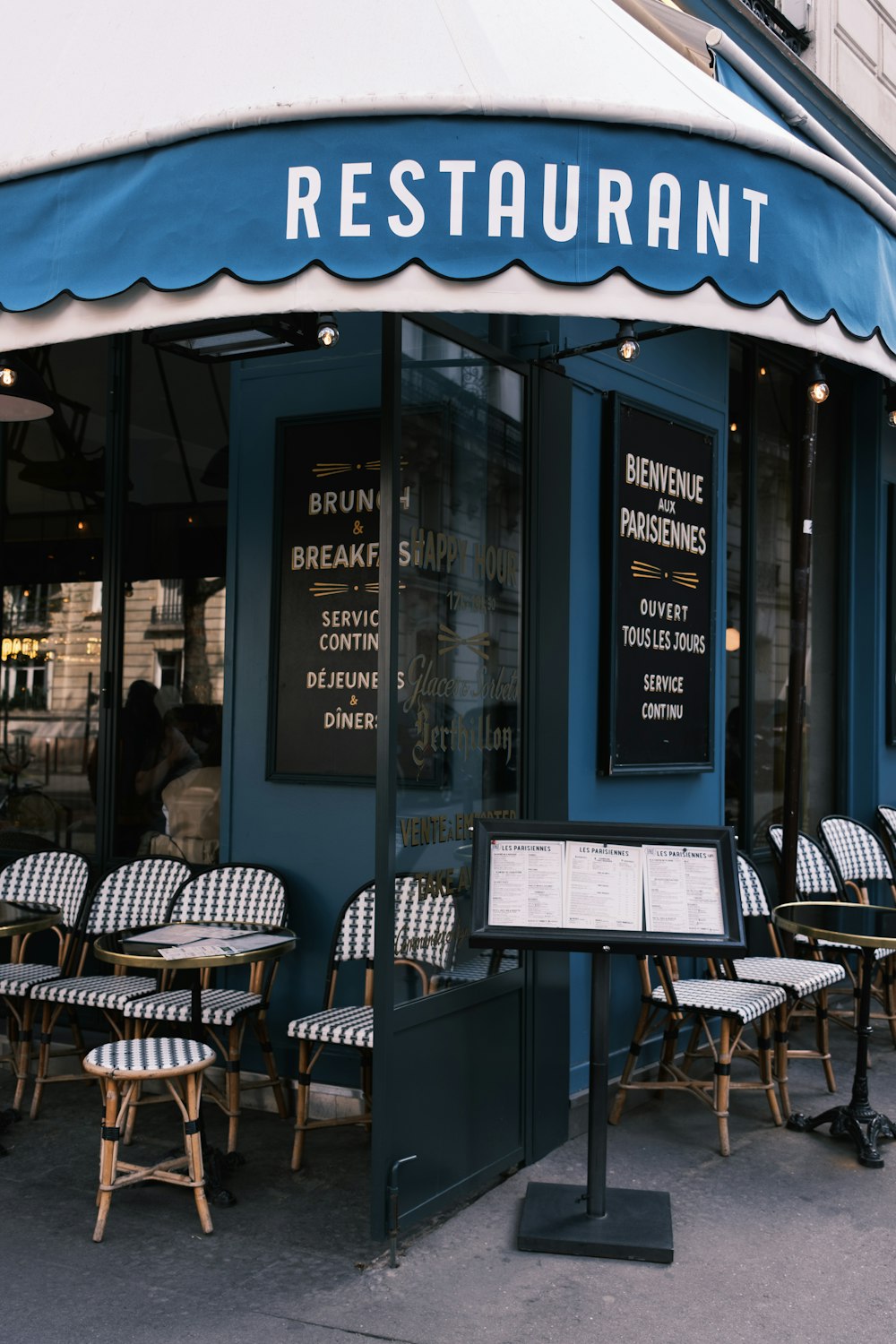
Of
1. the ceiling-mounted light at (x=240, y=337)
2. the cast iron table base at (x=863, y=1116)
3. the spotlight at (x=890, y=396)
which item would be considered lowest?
the cast iron table base at (x=863, y=1116)

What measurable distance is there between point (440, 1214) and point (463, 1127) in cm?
29

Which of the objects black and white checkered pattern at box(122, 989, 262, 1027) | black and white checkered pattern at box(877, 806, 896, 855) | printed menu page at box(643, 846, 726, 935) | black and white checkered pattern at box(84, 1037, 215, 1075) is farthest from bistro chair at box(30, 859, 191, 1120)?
black and white checkered pattern at box(877, 806, 896, 855)

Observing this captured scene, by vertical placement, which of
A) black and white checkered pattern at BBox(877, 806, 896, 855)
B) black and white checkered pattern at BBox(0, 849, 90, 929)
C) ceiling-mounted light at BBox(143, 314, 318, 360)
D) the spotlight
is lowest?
black and white checkered pattern at BBox(0, 849, 90, 929)

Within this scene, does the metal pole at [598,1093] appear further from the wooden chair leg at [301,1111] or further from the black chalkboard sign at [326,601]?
the black chalkboard sign at [326,601]

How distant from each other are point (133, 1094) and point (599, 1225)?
1.66 m

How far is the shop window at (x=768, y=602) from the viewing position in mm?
7656

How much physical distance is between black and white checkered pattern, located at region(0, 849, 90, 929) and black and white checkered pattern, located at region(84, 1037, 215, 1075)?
1943mm

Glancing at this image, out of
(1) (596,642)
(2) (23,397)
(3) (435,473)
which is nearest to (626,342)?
(3) (435,473)

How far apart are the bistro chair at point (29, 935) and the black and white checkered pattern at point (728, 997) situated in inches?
109

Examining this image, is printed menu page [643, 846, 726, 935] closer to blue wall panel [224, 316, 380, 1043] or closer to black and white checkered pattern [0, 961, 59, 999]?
blue wall panel [224, 316, 380, 1043]

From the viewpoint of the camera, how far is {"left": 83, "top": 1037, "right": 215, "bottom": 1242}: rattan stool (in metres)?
4.28

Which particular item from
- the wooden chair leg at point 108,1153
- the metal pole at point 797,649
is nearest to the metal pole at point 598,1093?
the wooden chair leg at point 108,1153

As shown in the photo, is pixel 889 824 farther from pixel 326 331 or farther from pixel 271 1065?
pixel 326 331

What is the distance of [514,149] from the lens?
3.57m
